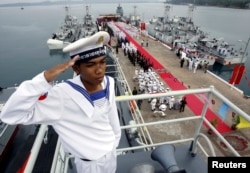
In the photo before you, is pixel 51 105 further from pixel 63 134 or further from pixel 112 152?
pixel 112 152

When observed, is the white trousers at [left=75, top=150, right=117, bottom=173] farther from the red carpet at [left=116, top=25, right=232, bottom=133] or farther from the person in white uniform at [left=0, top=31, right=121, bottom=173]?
the red carpet at [left=116, top=25, right=232, bottom=133]

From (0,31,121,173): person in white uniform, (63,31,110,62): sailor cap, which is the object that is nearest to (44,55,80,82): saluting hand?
(0,31,121,173): person in white uniform

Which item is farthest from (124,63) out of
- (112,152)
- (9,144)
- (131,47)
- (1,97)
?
(112,152)

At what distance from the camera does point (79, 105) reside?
1729 mm

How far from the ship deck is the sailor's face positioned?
7.14 ft

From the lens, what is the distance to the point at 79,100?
173 centimetres

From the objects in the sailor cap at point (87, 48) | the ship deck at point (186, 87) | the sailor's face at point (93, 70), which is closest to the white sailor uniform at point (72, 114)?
the sailor's face at point (93, 70)

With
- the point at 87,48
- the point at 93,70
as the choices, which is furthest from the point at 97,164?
the point at 87,48

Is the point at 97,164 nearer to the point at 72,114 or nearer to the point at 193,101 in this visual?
the point at 72,114

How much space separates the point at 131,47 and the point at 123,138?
57.2 ft

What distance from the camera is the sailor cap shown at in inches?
64.6

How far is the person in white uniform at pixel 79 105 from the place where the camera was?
1488mm

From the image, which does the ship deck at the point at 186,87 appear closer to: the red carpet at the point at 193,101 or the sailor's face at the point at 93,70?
the red carpet at the point at 193,101

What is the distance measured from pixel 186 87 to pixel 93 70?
49.6 ft
